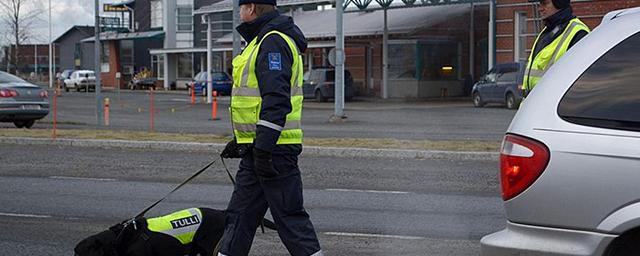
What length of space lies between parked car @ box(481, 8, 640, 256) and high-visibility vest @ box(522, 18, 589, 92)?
84.6 inches

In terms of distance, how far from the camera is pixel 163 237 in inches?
244

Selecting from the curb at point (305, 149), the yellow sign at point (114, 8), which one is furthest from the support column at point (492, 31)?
the yellow sign at point (114, 8)

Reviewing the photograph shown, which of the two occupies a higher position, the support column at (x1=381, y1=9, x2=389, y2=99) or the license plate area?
the support column at (x1=381, y1=9, x2=389, y2=99)

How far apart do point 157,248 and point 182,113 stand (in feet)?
88.3

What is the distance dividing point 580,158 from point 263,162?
1.93 m

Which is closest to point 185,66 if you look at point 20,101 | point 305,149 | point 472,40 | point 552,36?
point 472,40

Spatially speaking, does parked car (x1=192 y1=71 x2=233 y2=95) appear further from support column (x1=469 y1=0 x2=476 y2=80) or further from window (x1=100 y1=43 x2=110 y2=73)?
window (x1=100 y1=43 x2=110 y2=73)

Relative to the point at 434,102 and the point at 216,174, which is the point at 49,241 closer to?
the point at 216,174

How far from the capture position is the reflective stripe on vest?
20.5ft

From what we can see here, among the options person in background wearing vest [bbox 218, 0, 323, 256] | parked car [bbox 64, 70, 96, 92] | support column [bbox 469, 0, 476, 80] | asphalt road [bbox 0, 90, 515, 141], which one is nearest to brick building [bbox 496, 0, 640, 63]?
asphalt road [bbox 0, 90, 515, 141]

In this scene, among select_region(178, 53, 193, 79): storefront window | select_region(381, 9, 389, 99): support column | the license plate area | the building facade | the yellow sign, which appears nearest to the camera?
the license plate area

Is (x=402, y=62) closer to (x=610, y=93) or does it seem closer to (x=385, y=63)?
(x=385, y=63)

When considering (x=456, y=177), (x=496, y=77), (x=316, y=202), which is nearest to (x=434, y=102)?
(x=496, y=77)

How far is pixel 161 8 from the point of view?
2586 inches
